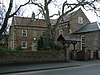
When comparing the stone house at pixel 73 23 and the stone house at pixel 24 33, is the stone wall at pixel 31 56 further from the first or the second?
the stone house at pixel 24 33

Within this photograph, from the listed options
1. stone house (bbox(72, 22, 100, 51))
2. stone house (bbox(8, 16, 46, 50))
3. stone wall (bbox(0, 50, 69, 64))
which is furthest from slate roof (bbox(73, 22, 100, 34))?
stone wall (bbox(0, 50, 69, 64))

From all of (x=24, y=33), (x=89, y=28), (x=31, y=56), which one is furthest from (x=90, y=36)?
(x=31, y=56)

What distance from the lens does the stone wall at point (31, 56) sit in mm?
21750

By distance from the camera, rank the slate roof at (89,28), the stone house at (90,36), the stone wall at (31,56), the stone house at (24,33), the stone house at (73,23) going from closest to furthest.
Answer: the stone wall at (31,56) < the stone house at (90,36) < the slate roof at (89,28) < the stone house at (73,23) < the stone house at (24,33)

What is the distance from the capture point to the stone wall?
21750 millimetres

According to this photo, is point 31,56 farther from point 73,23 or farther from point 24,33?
point 24,33

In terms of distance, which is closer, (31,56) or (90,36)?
(31,56)

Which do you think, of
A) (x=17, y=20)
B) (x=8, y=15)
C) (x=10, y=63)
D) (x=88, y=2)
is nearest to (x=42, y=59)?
A: (x=10, y=63)

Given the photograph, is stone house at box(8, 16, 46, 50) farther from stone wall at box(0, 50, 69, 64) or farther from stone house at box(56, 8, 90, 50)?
stone wall at box(0, 50, 69, 64)

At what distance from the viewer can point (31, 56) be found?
23.5 m

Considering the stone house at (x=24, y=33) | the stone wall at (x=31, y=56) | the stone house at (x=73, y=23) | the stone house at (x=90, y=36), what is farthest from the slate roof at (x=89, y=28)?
the stone wall at (x=31, y=56)

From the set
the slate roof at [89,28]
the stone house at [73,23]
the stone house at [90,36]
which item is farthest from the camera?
the stone house at [73,23]

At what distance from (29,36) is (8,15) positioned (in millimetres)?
32192

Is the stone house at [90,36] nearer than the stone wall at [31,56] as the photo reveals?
No
